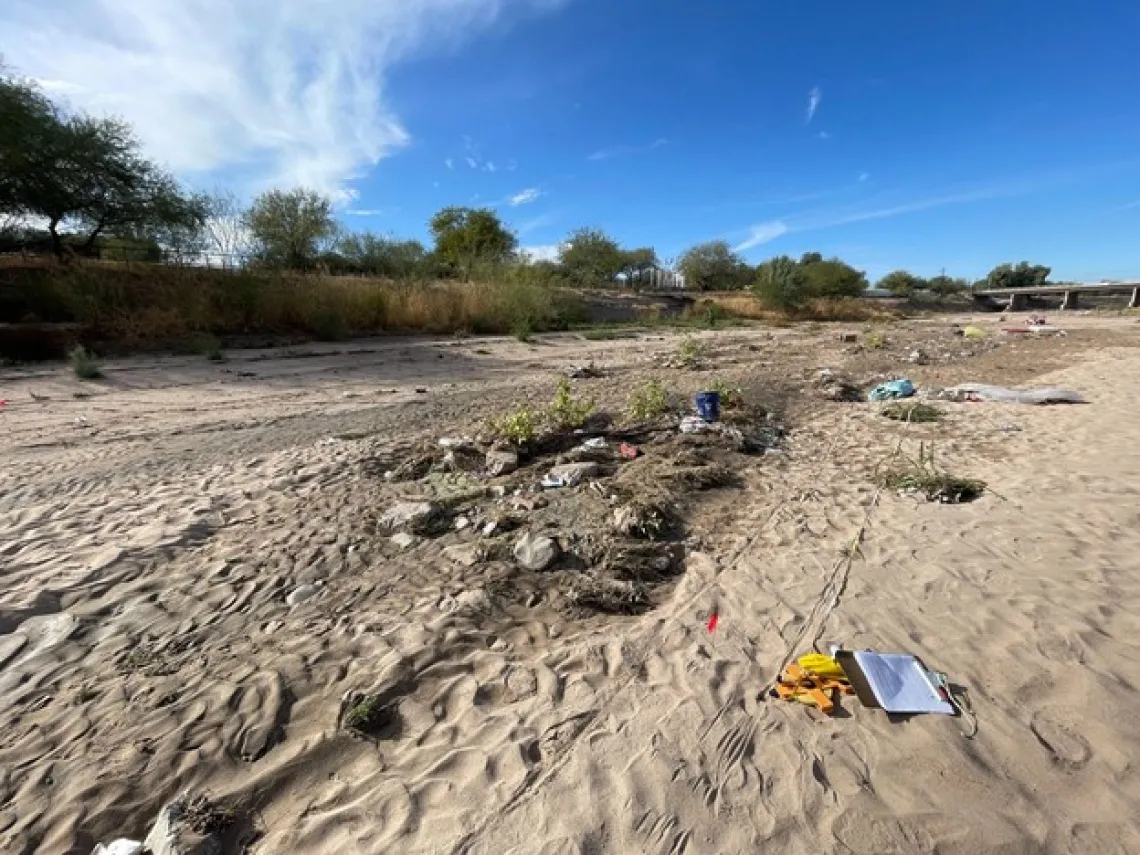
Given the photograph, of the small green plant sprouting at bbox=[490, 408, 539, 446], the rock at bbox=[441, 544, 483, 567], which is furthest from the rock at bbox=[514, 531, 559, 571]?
the small green plant sprouting at bbox=[490, 408, 539, 446]

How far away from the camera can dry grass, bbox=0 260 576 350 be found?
11086 millimetres

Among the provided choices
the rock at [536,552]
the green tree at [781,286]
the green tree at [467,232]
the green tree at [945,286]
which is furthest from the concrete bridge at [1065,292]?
the rock at [536,552]

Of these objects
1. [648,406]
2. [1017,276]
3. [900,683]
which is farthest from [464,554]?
[1017,276]

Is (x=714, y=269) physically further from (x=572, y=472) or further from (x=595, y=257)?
(x=572, y=472)

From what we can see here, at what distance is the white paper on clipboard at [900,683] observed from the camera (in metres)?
2.09

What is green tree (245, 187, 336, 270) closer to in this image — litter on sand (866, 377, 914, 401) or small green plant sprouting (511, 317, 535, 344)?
small green plant sprouting (511, 317, 535, 344)

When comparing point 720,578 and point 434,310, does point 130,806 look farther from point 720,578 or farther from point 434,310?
point 434,310

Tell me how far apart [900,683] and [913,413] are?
5192 mm

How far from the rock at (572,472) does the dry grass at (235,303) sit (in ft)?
34.9

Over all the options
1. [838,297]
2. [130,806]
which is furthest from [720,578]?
[838,297]

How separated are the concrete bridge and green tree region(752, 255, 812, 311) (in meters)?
35.4

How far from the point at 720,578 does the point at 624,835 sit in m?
1.60

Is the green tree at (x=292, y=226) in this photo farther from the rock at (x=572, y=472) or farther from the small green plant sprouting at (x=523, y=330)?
the rock at (x=572, y=472)

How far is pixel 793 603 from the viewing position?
2.81m
